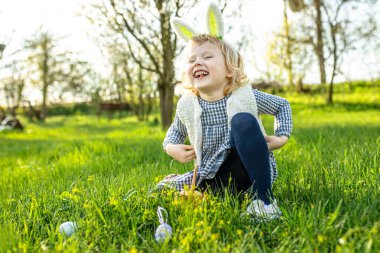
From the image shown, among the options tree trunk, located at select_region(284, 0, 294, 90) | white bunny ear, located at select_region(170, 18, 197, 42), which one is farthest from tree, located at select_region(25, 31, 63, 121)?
white bunny ear, located at select_region(170, 18, 197, 42)

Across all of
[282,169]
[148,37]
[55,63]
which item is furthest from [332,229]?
[55,63]

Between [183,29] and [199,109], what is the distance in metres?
0.53

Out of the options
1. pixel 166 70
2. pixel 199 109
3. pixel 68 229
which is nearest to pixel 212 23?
pixel 199 109

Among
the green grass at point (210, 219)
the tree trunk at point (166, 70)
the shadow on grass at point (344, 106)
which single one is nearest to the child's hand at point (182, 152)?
the green grass at point (210, 219)

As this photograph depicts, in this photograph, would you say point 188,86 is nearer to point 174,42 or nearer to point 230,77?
point 230,77

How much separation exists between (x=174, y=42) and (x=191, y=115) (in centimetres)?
655

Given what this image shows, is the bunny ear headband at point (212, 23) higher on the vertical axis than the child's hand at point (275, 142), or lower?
higher

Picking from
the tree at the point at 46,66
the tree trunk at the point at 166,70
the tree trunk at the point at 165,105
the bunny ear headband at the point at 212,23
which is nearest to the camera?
the bunny ear headband at the point at 212,23

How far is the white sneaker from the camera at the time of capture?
210 centimetres

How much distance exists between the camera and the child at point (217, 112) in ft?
8.16

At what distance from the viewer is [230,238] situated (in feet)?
6.23

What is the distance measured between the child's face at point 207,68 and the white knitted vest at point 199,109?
0.36ft

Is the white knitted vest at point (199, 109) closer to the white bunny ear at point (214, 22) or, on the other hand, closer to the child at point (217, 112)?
the child at point (217, 112)

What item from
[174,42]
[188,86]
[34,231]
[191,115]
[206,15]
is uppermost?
[174,42]
